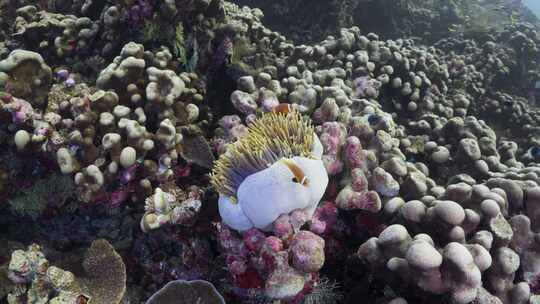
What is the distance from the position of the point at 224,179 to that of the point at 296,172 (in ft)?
1.83

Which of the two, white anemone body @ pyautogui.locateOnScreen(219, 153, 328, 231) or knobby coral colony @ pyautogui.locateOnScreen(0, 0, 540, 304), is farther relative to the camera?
knobby coral colony @ pyautogui.locateOnScreen(0, 0, 540, 304)

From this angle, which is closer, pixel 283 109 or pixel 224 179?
pixel 224 179

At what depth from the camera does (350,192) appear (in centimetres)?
277

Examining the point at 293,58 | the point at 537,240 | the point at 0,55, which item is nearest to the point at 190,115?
the point at 293,58

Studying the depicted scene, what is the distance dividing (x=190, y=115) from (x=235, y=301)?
1.68m

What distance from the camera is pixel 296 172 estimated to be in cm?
232

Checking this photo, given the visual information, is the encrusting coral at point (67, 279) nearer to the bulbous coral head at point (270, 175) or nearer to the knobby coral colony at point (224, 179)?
the knobby coral colony at point (224, 179)

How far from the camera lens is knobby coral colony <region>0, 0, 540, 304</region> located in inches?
94.8

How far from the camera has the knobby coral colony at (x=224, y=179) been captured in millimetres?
2408

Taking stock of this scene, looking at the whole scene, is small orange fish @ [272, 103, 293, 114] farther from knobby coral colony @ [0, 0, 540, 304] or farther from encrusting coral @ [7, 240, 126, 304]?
encrusting coral @ [7, 240, 126, 304]

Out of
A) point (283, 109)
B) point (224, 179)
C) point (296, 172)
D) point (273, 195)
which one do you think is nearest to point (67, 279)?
point (224, 179)

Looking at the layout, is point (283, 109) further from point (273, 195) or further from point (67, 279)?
point (67, 279)

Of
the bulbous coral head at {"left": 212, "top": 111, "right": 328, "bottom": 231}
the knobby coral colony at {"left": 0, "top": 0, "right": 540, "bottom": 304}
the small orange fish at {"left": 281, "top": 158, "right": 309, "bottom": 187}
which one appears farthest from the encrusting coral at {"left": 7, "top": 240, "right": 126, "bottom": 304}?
the small orange fish at {"left": 281, "top": 158, "right": 309, "bottom": 187}

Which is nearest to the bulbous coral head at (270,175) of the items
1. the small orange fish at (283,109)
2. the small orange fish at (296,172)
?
the small orange fish at (296,172)
